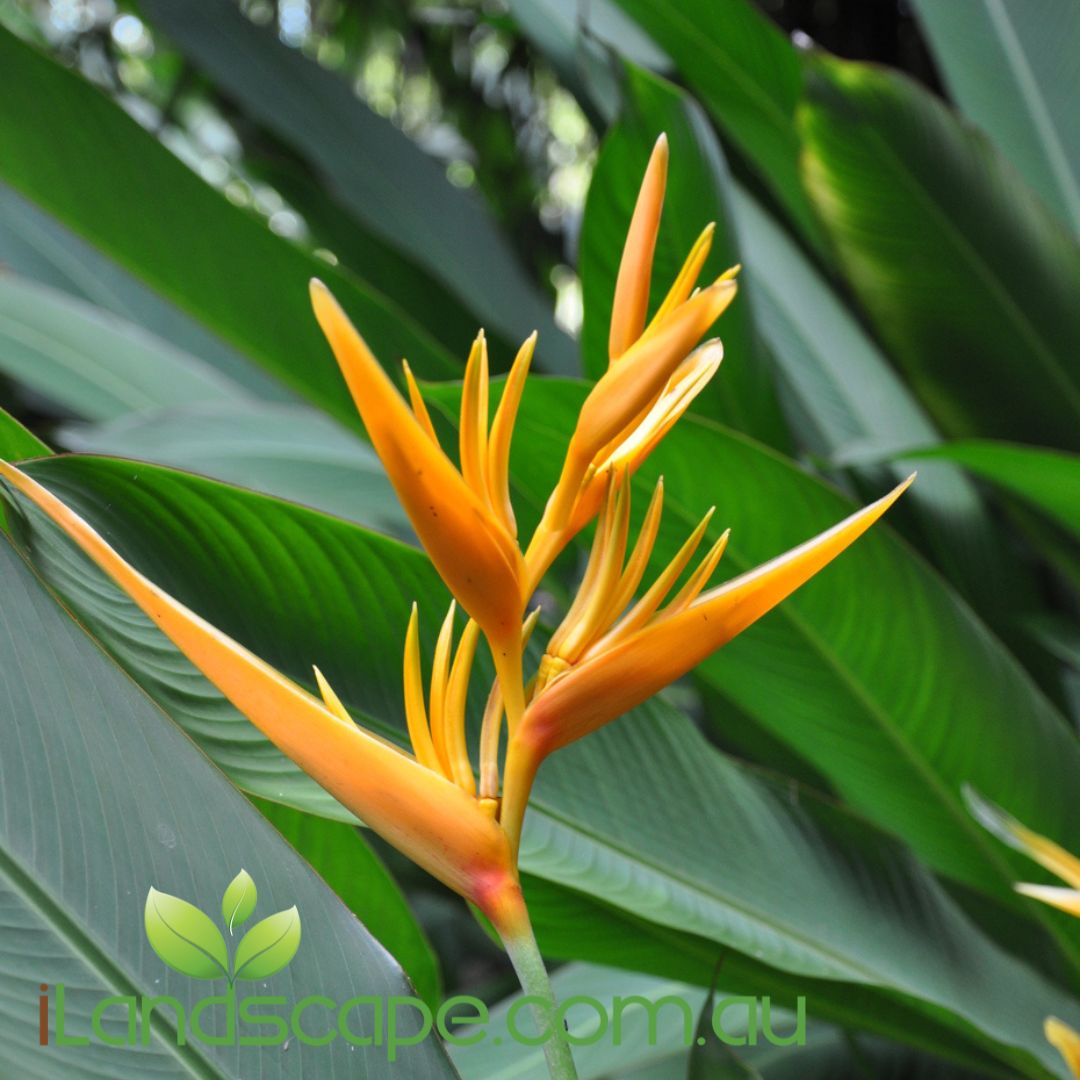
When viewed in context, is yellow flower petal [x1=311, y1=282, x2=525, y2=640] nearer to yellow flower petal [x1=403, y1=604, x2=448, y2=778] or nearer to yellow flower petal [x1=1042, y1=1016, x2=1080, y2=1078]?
yellow flower petal [x1=403, y1=604, x2=448, y2=778]

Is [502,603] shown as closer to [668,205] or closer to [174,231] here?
[668,205]

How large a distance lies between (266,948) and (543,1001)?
8 centimetres

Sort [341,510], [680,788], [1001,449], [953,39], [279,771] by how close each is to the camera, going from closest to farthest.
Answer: [279,771]
[680,788]
[1001,449]
[341,510]
[953,39]

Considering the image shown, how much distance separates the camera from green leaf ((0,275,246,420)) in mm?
903

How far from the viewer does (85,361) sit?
0.94 metres

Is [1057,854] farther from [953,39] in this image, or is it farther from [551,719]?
[953,39]

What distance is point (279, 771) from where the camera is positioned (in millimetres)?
329

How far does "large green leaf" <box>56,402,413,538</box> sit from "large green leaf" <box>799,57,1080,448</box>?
384 mm

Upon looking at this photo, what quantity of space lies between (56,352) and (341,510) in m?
0.28

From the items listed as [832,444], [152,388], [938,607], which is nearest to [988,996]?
[938,607]

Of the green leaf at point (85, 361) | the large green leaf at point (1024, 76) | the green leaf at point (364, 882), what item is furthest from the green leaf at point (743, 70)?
the green leaf at point (364, 882)

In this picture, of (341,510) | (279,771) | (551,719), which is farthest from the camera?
(341,510)

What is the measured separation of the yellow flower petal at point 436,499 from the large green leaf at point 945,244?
25.5 inches

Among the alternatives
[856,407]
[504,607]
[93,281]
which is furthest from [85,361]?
[504,607]
